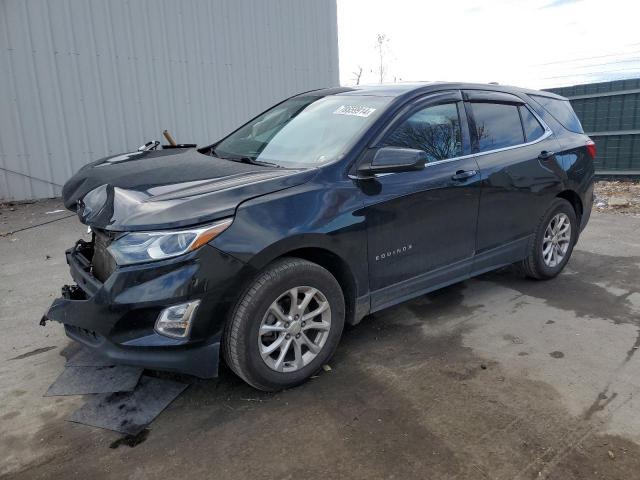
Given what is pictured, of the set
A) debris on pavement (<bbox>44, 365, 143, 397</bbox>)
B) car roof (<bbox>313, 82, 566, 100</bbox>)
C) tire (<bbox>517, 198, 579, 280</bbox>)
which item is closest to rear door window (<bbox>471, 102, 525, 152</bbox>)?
car roof (<bbox>313, 82, 566, 100</bbox>)

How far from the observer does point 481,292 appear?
15.1 ft

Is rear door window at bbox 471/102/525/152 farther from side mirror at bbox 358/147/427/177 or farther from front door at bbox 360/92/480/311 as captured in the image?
side mirror at bbox 358/147/427/177

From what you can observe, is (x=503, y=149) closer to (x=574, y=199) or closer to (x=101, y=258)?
(x=574, y=199)

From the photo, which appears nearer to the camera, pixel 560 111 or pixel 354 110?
pixel 354 110

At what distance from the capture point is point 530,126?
Answer: 14.8 feet

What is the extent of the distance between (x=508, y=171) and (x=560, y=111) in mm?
1385

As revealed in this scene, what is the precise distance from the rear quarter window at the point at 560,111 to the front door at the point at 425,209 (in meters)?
1.39

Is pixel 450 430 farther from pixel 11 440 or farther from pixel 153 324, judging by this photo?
pixel 11 440

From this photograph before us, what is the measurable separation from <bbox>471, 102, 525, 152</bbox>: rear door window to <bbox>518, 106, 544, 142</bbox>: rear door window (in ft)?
0.23

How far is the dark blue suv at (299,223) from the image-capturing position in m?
2.58

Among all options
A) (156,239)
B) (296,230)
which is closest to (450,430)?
(296,230)

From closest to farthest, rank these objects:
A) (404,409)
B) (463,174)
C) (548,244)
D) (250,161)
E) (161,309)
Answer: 1. (161,309)
2. (404,409)
3. (250,161)
4. (463,174)
5. (548,244)

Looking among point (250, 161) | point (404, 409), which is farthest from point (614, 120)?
point (404, 409)

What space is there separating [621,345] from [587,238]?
11.4 ft
